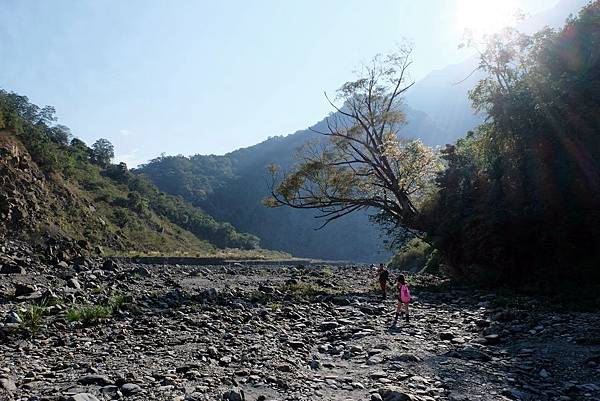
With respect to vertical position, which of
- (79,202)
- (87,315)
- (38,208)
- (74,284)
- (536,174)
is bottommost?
(87,315)

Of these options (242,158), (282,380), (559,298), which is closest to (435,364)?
(282,380)

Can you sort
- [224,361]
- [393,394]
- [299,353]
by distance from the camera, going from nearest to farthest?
1. [393,394]
2. [224,361]
3. [299,353]

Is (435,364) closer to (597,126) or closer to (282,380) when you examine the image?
(282,380)

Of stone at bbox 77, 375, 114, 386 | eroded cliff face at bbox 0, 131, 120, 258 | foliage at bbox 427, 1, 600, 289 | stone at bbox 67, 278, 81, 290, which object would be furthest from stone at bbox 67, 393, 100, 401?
eroded cliff face at bbox 0, 131, 120, 258

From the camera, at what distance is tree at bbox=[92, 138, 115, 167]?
9688 centimetres

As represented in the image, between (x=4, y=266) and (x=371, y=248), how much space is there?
378 ft

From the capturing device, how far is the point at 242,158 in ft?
628

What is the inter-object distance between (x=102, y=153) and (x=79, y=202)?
160 feet

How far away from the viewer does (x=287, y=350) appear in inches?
347

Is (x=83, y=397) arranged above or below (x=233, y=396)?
above

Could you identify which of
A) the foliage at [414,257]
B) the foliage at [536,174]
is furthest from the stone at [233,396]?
the foliage at [414,257]

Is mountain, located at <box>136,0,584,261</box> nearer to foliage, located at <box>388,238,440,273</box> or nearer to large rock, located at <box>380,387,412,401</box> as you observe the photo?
foliage, located at <box>388,238,440,273</box>

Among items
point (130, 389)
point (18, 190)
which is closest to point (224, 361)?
point (130, 389)

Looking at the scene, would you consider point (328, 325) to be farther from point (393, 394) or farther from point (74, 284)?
point (74, 284)
